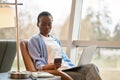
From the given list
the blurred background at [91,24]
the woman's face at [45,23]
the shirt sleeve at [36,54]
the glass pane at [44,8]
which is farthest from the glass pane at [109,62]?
the shirt sleeve at [36,54]

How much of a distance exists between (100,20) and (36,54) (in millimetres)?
1368

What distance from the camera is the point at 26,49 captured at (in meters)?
2.66

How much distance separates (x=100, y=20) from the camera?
11.7ft

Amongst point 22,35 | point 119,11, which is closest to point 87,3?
point 119,11

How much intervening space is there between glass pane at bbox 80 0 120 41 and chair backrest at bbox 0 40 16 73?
1123mm

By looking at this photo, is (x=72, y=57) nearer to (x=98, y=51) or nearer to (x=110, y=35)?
(x=98, y=51)

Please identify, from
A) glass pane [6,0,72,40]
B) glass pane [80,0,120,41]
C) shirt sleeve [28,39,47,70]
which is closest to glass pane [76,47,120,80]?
glass pane [80,0,120,41]

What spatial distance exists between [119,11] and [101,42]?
51 centimetres

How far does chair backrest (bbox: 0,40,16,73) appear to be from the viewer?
2907 mm

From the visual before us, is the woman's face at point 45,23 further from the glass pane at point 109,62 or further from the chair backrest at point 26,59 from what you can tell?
the glass pane at point 109,62

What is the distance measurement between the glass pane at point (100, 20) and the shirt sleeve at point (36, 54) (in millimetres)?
1174

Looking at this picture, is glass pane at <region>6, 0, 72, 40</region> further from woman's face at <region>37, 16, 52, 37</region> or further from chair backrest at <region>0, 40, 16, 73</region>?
woman's face at <region>37, 16, 52, 37</region>

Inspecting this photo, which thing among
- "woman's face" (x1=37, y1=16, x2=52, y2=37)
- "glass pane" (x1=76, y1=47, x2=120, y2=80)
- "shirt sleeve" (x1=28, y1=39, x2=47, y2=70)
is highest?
"woman's face" (x1=37, y1=16, x2=52, y2=37)

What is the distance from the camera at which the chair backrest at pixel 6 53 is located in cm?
291
